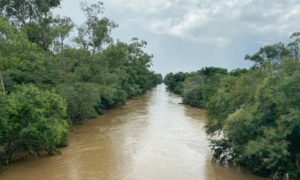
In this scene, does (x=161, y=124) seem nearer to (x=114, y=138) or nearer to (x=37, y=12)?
(x=114, y=138)

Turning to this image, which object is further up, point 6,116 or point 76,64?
point 76,64

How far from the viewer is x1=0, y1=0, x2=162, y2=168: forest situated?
1870 centimetres

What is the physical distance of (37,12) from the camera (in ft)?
139

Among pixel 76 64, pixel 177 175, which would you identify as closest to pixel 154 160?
pixel 177 175

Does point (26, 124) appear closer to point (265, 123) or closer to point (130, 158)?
point (130, 158)

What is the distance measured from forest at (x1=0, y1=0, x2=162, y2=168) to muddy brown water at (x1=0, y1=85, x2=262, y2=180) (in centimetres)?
125

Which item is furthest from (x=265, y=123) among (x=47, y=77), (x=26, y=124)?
(x=47, y=77)

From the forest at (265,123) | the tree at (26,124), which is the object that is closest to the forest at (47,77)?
the tree at (26,124)

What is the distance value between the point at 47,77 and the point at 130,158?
40.6ft

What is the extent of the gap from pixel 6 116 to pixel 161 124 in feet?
63.6

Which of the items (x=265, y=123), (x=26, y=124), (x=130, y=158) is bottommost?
(x=130, y=158)

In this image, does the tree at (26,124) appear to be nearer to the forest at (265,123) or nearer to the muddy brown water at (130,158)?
the muddy brown water at (130,158)

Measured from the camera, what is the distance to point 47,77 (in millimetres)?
30281

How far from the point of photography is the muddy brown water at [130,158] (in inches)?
726
